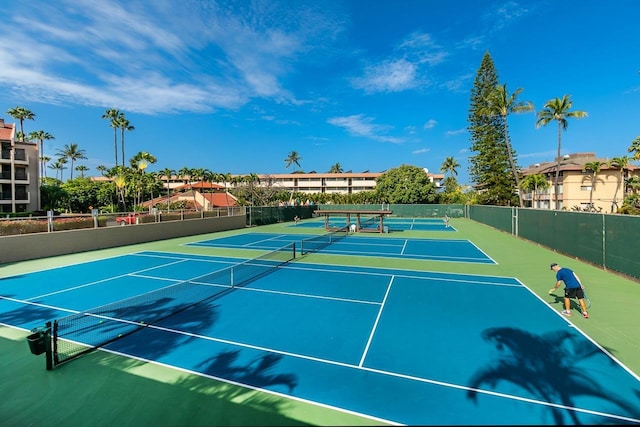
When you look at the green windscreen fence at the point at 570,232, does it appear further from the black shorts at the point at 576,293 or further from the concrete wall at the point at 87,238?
the concrete wall at the point at 87,238

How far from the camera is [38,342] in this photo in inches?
222

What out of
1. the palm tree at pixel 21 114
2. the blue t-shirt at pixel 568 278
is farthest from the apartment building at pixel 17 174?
the blue t-shirt at pixel 568 278

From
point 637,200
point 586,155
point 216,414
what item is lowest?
point 216,414

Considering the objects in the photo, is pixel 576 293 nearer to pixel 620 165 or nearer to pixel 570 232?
pixel 570 232

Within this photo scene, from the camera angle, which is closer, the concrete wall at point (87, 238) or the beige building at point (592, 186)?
the concrete wall at point (87, 238)

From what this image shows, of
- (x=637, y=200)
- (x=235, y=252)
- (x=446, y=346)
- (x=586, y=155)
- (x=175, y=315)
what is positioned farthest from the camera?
(x=586, y=155)

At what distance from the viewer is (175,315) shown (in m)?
8.52

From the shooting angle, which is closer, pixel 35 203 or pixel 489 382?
pixel 489 382

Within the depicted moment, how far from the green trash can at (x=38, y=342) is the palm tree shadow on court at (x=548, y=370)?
23.9 feet

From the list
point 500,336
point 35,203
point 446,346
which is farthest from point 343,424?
point 35,203

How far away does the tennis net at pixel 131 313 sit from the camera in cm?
666

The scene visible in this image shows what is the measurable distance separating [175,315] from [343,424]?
5.93 meters

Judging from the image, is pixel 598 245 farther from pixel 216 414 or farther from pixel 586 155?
pixel 586 155

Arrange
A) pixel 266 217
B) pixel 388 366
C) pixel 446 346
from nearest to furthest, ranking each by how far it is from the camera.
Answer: pixel 388 366, pixel 446 346, pixel 266 217
